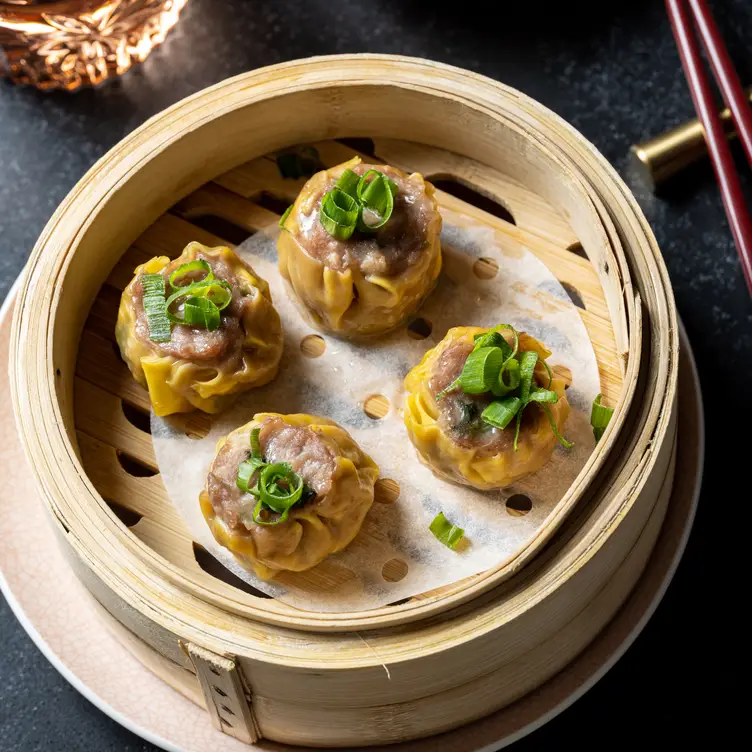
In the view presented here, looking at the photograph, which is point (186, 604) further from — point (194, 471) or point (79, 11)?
point (79, 11)

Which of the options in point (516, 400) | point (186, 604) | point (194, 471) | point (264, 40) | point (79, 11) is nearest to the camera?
point (186, 604)

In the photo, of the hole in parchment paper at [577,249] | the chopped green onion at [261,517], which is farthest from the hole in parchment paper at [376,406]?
the hole in parchment paper at [577,249]

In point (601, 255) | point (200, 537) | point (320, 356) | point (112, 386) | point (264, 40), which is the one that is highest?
point (264, 40)

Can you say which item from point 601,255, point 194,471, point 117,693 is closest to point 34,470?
point 194,471

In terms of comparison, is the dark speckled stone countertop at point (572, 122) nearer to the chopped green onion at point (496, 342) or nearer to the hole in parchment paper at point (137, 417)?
the hole in parchment paper at point (137, 417)

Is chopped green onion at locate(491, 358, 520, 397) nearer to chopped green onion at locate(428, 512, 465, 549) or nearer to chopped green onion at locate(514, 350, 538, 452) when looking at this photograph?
chopped green onion at locate(514, 350, 538, 452)

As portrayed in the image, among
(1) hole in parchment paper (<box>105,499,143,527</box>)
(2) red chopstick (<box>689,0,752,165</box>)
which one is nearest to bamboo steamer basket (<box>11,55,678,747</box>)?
(1) hole in parchment paper (<box>105,499,143,527</box>)

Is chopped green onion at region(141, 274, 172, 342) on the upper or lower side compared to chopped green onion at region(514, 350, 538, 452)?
lower

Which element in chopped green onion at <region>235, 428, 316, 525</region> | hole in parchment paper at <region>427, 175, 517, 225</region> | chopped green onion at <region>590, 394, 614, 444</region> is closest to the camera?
chopped green onion at <region>235, 428, 316, 525</region>
